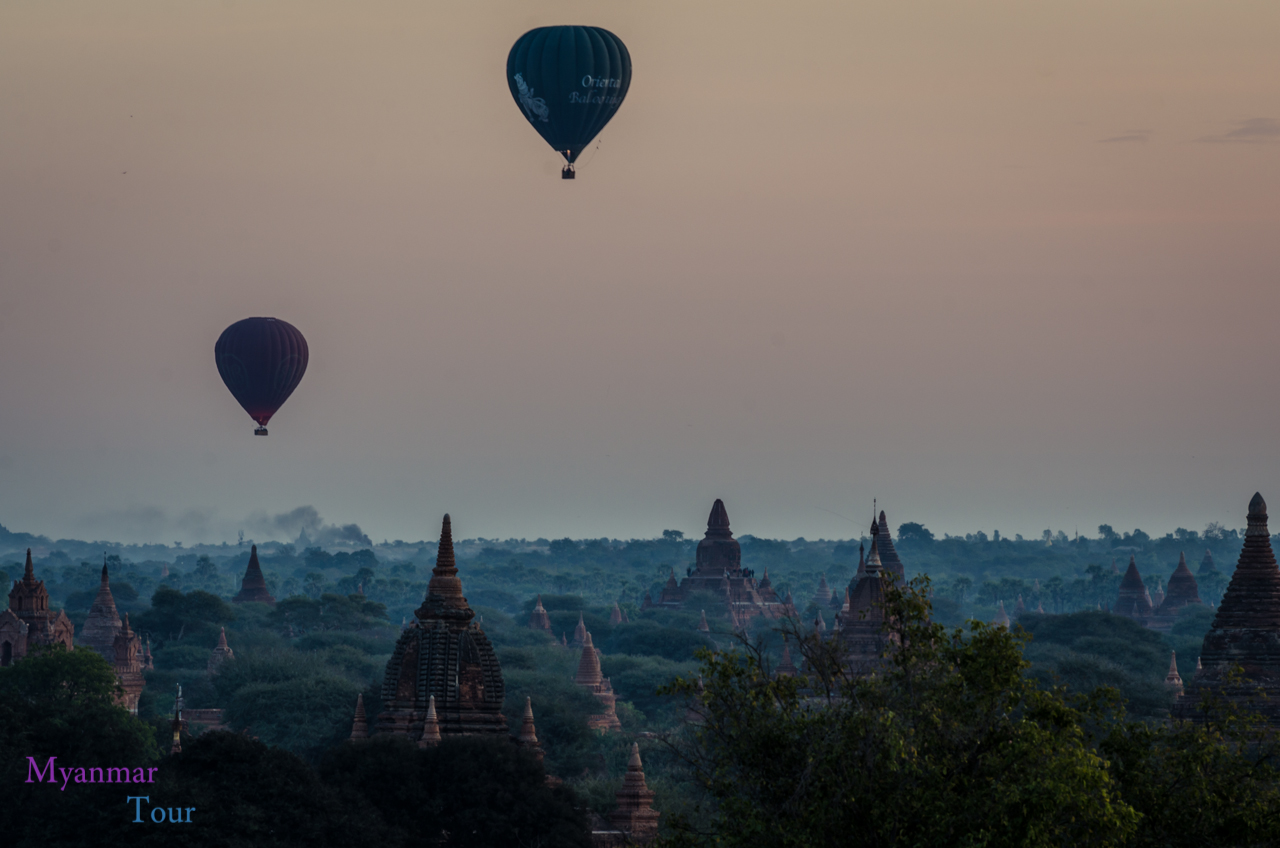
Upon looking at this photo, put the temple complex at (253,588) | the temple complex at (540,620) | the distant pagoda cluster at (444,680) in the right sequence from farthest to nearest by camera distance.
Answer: the temple complex at (540,620) < the temple complex at (253,588) < the distant pagoda cluster at (444,680)

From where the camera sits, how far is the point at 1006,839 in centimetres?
2333

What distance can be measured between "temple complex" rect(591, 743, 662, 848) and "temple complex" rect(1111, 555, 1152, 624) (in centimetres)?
10454

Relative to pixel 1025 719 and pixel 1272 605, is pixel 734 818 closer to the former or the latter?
pixel 1025 719

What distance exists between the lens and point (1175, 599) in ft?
476

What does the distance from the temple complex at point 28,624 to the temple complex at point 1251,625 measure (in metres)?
39.0

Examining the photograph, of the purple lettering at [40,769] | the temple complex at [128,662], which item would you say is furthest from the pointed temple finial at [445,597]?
the temple complex at [128,662]

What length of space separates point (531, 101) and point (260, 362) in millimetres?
23524

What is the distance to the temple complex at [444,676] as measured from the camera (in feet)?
160

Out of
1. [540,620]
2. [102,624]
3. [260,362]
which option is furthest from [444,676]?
[540,620]

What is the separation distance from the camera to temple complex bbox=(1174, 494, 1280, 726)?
54844 mm

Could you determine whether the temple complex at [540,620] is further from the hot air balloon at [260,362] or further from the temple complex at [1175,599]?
the hot air balloon at [260,362]

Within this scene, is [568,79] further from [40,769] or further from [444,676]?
[40,769]

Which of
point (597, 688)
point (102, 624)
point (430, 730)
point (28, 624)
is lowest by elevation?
point (430, 730)

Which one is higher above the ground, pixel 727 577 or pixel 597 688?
pixel 727 577
